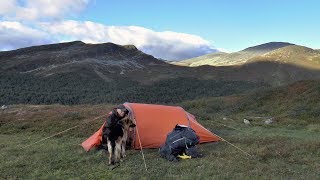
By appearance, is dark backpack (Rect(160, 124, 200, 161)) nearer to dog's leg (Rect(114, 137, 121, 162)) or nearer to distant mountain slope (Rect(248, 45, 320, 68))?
dog's leg (Rect(114, 137, 121, 162))

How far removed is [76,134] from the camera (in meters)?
22.7

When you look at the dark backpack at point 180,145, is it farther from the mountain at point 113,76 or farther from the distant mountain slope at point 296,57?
the distant mountain slope at point 296,57

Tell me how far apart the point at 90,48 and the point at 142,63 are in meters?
16.6

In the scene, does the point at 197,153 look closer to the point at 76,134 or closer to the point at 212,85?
the point at 76,134

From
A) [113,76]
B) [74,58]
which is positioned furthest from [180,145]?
[74,58]

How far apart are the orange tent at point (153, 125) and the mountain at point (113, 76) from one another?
50.8m

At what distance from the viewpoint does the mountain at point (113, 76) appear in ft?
250

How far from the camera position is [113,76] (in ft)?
333

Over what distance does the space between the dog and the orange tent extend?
1461 mm

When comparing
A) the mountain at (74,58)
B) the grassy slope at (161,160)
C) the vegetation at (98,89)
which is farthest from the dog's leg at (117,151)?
the mountain at (74,58)

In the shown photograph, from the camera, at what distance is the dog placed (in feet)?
48.5

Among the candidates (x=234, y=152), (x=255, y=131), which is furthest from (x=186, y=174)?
(x=255, y=131)

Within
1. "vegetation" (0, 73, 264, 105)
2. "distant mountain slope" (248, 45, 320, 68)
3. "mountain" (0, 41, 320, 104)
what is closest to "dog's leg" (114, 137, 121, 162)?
"vegetation" (0, 73, 264, 105)

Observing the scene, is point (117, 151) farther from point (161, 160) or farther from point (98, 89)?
point (98, 89)
